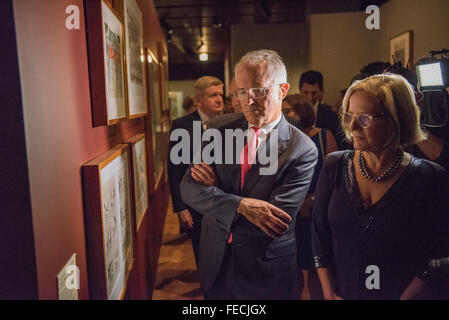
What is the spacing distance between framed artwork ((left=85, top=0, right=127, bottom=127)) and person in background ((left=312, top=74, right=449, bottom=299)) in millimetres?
788

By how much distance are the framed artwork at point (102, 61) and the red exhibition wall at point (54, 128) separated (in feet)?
0.11

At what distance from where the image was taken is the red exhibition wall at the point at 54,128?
0.77 metres

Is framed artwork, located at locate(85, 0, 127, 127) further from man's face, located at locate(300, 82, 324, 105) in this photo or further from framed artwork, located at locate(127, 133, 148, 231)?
man's face, located at locate(300, 82, 324, 105)

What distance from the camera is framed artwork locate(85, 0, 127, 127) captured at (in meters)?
1.22

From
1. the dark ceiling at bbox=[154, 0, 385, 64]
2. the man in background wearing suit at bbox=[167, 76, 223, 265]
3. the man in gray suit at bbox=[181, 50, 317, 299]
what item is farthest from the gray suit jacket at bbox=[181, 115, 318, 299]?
the dark ceiling at bbox=[154, 0, 385, 64]

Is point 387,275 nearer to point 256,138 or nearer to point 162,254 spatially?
point 256,138

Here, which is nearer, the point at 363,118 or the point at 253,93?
the point at 363,118

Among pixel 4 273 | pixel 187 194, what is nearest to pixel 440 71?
pixel 187 194

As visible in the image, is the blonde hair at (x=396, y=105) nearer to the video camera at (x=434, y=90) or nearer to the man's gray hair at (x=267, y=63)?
the video camera at (x=434, y=90)

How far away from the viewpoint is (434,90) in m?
1.29

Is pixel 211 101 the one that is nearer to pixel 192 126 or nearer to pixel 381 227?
pixel 192 126

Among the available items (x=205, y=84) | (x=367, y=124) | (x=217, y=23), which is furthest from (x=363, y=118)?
(x=217, y=23)

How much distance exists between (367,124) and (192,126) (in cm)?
178
